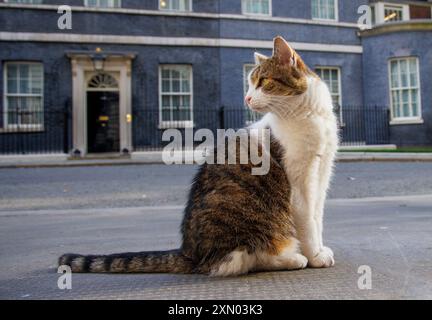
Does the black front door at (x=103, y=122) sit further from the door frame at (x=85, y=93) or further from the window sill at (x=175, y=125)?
the window sill at (x=175, y=125)

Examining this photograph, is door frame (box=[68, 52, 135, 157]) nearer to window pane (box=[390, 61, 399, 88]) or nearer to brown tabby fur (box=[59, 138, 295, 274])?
window pane (box=[390, 61, 399, 88])

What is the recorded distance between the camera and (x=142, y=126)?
15.2 m

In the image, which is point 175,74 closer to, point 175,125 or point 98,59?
point 175,125

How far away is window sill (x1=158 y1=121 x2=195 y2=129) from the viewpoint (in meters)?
15.3

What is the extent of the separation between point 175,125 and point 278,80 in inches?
529

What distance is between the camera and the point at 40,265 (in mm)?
2270

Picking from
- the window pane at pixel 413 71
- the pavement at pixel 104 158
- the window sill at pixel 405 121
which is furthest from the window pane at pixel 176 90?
the window pane at pixel 413 71

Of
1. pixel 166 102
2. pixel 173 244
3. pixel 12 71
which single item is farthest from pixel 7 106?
pixel 173 244

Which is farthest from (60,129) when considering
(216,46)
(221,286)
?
(221,286)

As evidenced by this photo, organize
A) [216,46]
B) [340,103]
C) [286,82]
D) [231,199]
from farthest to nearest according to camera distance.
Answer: [340,103]
[216,46]
[286,82]
[231,199]

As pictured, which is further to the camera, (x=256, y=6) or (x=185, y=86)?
(x=256, y=6)

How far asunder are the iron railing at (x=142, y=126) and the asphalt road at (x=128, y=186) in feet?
11.6

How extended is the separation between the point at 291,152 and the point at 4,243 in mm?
2397
